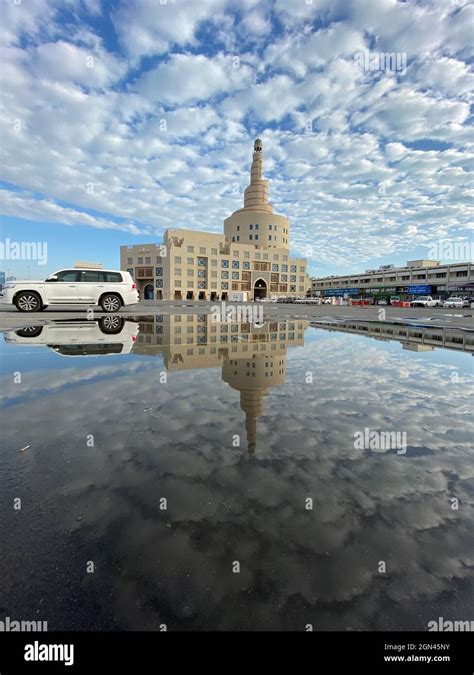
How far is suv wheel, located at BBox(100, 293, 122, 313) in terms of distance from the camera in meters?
15.8

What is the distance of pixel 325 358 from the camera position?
7488mm

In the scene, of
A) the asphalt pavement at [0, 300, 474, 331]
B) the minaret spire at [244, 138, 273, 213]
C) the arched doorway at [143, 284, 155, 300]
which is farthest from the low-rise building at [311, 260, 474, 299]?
the asphalt pavement at [0, 300, 474, 331]

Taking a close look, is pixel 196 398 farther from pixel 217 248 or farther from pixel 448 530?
pixel 217 248

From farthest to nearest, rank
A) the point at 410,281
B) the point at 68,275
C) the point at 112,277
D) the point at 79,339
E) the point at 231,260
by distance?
the point at 410,281
the point at 231,260
the point at 112,277
the point at 68,275
the point at 79,339

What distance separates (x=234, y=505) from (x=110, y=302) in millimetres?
15615

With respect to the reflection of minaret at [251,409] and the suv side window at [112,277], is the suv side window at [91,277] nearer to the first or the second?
the suv side window at [112,277]

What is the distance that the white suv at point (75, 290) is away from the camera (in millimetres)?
14734

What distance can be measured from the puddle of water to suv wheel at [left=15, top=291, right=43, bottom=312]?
12820 millimetres

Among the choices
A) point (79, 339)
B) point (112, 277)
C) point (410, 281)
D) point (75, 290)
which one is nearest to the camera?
point (79, 339)

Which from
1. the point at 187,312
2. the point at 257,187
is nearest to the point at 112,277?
the point at 187,312

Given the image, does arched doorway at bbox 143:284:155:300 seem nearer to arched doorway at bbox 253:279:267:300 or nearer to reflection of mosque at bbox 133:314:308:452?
arched doorway at bbox 253:279:267:300

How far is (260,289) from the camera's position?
103000 mm

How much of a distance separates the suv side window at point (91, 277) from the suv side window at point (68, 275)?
0.26 metres

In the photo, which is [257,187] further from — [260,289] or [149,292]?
[149,292]
